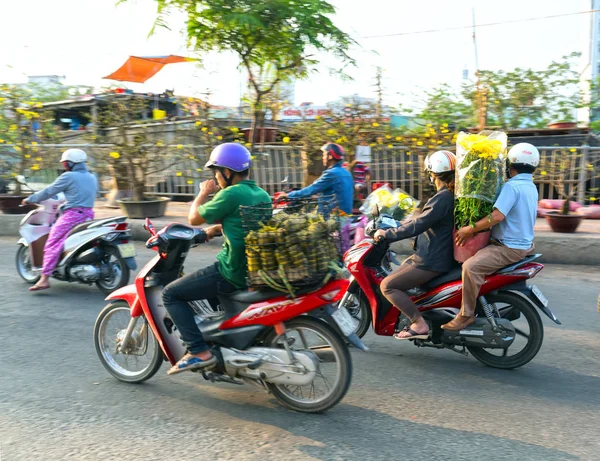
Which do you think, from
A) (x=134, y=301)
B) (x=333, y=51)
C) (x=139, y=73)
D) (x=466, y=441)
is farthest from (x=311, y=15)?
(x=139, y=73)

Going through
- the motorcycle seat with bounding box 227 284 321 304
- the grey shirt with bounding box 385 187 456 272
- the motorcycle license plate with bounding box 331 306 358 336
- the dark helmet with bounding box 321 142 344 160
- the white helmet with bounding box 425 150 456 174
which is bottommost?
the motorcycle license plate with bounding box 331 306 358 336

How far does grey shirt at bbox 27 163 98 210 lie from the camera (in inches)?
268

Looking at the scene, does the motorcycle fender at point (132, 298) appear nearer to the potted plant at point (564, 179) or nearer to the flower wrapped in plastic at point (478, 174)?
the flower wrapped in plastic at point (478, 174)

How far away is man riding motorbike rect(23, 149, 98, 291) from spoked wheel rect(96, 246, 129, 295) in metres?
0.55

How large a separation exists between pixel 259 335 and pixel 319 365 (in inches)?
16.9

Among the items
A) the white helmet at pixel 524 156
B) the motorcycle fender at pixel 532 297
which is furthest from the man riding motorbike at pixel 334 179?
the motorcycle fender at pixel 532 297

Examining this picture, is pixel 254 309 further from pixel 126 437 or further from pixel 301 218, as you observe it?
pixel 126 437

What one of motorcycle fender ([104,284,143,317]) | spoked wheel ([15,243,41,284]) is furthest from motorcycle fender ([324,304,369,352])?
spoked wheel ([15,243,41,284])

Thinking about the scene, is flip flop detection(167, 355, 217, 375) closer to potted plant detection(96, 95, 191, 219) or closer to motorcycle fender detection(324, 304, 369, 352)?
motorcycle fender detection(324, 304, 369, 352)

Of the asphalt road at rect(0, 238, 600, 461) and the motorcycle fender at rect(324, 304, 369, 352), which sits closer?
the asphalt road at rect(0, 238, 600, 461)

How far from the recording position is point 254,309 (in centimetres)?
377

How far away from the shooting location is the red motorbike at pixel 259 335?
144 inches

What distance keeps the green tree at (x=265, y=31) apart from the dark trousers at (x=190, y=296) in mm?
6035

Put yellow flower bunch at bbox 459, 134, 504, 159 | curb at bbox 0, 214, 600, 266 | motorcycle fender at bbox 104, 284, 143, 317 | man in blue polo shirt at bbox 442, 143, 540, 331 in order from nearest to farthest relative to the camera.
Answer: motorcycle fender at bbox 104, 284, 143, 317 < yellow flower bunch at bbox 459, 134, 504, 159 < man in blue polo shirt at bbox 442, 143, 540, 331 < curb at bbox 0, 214, 600, 266
